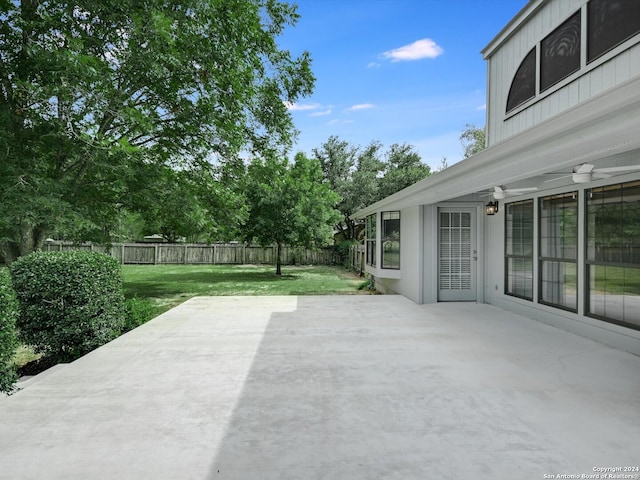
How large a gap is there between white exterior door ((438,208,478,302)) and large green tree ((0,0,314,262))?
16.4 ft

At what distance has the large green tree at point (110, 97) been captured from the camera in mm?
6277

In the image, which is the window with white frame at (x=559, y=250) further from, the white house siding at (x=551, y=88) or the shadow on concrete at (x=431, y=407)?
the white house siding at (x=551, y=88)

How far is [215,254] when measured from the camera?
19188 millimetres

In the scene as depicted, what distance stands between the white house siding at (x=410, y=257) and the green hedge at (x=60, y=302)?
5387 millimetres

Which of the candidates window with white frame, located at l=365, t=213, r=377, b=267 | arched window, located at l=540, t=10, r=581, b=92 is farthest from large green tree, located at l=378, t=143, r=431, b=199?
arched window, located at l=540, t=10, r=581, b=92

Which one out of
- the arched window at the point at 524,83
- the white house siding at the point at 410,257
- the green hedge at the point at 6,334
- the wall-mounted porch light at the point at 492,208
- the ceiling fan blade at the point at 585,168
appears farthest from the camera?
the white house siding at the point at 410,257

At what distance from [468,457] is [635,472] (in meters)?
0.86

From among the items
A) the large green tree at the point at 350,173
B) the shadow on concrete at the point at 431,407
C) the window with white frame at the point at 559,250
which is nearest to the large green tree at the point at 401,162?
the large green tree at the point at 350,173

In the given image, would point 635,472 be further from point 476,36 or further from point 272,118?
point 476,36

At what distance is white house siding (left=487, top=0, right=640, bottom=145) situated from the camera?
4199 millimetres

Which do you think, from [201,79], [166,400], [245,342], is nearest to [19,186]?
[201,79]

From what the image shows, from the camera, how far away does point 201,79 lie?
775 cm

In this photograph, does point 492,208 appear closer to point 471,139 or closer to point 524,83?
point 524,83

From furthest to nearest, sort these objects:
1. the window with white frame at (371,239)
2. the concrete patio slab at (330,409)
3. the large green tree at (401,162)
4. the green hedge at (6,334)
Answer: the large green tree at (401,162) → the window with white frame at (371,239) → the green hedge at (6,334) → the concrete patio slab at (330,409)
